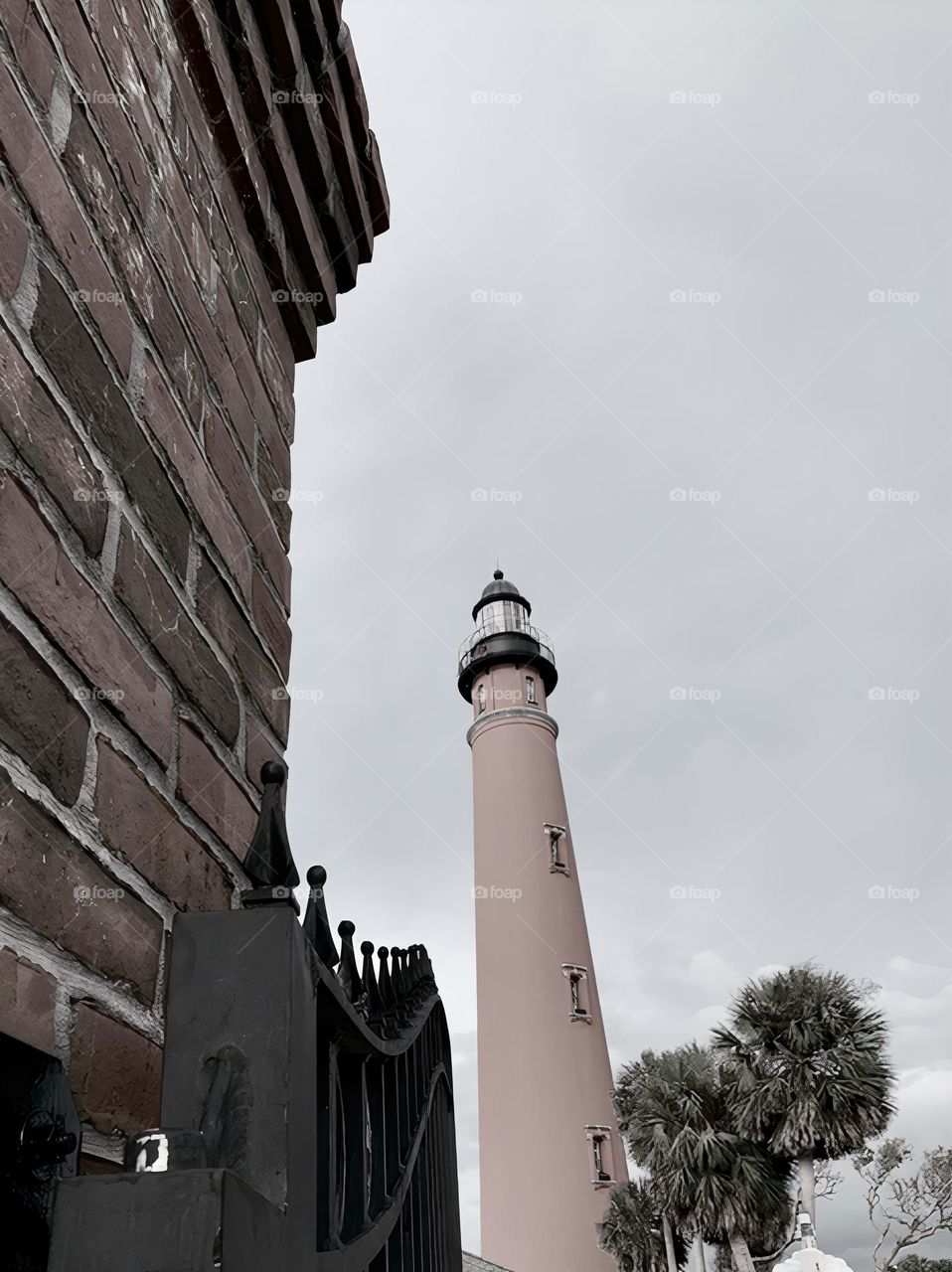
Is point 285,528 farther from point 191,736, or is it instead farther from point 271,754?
point 191,736

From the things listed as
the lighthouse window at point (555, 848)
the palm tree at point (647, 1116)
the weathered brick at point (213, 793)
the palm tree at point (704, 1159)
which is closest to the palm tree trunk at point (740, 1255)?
the palm tree at point (704, 1159)

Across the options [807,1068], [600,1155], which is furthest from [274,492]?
[600,1155]

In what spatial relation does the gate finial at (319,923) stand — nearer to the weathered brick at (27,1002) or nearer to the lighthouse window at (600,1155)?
the weathered brick at (27,1002)

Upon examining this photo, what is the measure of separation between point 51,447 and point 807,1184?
17594 millimetres

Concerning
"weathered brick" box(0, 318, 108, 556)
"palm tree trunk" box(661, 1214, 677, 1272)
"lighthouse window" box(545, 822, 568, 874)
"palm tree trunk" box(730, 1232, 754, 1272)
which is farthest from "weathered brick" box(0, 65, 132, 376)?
"palm tree trunk" box(661, 1214, 677, 1272)

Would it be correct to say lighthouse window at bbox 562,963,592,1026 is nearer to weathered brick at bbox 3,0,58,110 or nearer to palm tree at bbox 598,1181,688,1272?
palm tree at bbox 598,1181,688,1272

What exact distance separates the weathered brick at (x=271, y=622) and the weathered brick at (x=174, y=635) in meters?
0.17

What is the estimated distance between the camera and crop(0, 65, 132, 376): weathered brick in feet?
2.38

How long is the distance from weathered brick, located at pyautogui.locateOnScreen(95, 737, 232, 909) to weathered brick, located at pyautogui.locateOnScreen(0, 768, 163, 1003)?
3cm

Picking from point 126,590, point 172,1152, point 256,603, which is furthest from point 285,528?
point 172,1152

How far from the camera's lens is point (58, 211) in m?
0.78

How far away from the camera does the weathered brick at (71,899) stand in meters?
0.64

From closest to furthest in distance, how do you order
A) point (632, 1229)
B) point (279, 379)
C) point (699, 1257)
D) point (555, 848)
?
1. point (279, 379)
2. point (632, 1229)
3. point (699, 1257)
4. point (555, 848)

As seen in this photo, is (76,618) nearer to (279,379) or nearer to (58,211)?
(58,211)
